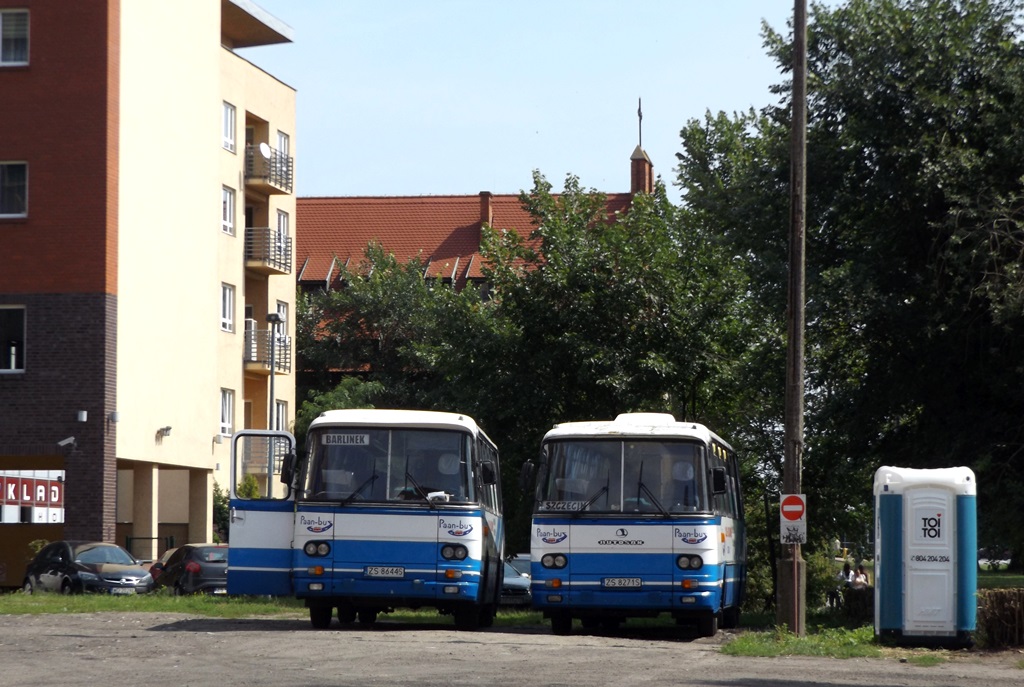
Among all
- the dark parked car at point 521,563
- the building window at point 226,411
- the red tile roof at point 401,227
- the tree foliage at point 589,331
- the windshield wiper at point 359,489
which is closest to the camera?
the windshield wiper at point 359,489

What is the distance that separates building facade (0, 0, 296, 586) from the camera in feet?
133

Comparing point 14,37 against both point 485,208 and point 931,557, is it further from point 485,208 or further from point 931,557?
point 485,208

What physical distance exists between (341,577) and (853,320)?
10.7 m

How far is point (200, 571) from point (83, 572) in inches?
109

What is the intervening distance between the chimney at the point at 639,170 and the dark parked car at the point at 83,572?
5405 centimetres

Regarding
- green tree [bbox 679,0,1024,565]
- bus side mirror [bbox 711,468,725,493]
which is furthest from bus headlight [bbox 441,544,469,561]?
green tree [bbox 679,0,1024,565]

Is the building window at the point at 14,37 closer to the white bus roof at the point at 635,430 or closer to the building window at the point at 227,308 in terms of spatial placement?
the building window at the point at 227,308

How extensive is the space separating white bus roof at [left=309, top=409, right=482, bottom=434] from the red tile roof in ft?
193

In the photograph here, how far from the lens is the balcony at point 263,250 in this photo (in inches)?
2212

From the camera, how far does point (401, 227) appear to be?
84.6 m

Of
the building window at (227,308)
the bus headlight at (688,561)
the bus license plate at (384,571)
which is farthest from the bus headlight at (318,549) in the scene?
the building window at (227,308)

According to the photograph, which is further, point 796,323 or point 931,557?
point 796,323

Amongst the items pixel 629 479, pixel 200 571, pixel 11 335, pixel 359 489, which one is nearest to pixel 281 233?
pixel 11 335

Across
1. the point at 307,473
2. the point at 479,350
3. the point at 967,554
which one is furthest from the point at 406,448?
the point at 479,350
